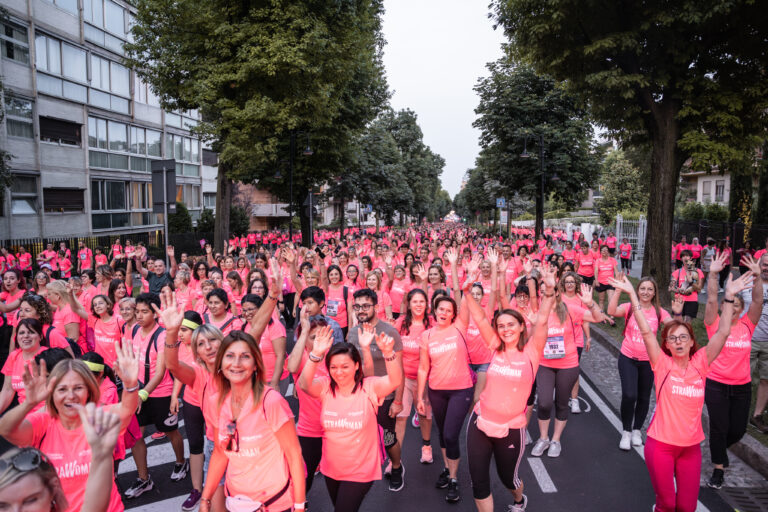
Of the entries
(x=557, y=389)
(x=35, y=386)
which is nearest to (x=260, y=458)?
(x=35, y=386)

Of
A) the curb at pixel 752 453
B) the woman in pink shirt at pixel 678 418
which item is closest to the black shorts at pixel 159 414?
the woman in pink shirt at pixel 678 418

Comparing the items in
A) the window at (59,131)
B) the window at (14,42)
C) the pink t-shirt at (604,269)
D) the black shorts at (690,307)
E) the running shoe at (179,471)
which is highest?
the window at (14,42)

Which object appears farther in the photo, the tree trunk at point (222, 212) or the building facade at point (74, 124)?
the building facade at point (74, 124)

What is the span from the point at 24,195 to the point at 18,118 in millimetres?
3381

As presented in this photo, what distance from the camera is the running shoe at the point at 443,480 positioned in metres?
4.87

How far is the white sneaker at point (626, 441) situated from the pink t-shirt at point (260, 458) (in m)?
4.21

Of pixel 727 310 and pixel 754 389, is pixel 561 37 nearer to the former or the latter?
pixel 754 389

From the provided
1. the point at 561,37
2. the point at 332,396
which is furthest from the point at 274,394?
the point at 561,37

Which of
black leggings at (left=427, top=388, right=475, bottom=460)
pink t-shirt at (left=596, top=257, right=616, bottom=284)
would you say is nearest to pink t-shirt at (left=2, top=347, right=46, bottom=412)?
black leggings at (left=427, top=388, right=475, bottom=460)

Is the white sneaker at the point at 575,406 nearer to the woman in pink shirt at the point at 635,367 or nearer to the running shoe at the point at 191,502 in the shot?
the woman in pink shirt at the point at 635,367

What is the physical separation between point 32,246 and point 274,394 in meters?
21.6

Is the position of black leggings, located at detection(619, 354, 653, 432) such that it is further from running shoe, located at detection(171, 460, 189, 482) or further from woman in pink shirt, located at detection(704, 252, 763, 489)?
running shoe, located at detection(171, 460, 189, 482)

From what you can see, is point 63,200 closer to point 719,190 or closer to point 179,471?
point 179,471

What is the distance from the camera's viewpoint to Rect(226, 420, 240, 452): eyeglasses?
9.89 ft
